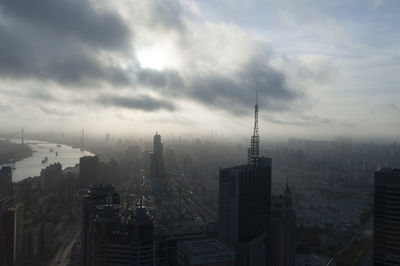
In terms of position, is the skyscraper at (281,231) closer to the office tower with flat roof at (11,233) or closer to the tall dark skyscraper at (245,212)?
the tall dark skyscraper at (245,212)

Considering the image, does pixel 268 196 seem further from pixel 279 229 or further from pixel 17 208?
pixel 17 208

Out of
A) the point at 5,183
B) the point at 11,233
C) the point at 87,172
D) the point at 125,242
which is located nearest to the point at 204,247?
the point at 125,242

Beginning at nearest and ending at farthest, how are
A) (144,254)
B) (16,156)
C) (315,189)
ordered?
(144,254), (315,189), (16,156)

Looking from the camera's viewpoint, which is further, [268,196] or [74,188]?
[74,188]

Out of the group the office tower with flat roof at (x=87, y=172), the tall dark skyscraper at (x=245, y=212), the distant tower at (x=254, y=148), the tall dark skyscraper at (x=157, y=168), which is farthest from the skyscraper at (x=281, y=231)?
the office tower with flat roof at (x=87, y=172)

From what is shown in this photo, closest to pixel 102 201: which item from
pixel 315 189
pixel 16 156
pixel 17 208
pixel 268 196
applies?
pixel 17 208

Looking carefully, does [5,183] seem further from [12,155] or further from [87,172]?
[12,155]

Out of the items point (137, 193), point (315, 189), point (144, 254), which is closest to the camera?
point (144, 254)
